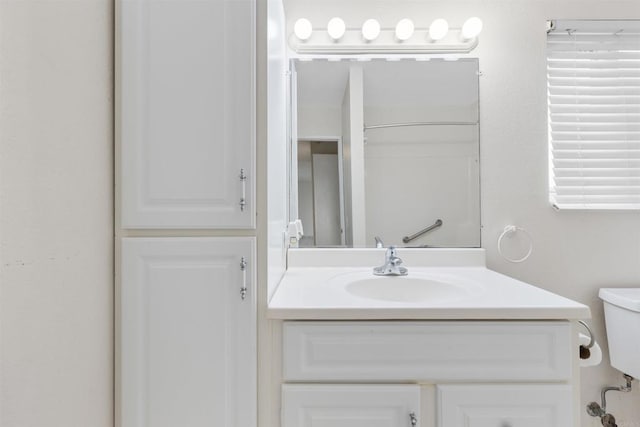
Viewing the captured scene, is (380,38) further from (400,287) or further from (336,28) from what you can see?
(400,287)

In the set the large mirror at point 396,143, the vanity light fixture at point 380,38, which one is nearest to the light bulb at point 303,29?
the vanity light fixture at point 380,38

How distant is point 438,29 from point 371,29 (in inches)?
11.1

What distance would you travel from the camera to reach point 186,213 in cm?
87

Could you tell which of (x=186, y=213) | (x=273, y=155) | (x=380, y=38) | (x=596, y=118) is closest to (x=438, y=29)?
(x=380, y=38)

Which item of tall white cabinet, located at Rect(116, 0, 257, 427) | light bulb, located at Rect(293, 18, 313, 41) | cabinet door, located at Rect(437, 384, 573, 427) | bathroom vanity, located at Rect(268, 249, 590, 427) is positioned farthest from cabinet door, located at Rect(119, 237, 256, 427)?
light bulb, located at Rect(293, 18, 313, 41)

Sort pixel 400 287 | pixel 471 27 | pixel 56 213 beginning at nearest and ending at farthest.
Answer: pixel 56 213
pixel 400 287
pixel 471 27

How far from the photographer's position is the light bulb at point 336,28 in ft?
4.50

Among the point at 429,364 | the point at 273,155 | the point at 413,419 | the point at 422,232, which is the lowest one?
the point at 413,419

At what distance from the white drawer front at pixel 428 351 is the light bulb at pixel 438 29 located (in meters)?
1.16

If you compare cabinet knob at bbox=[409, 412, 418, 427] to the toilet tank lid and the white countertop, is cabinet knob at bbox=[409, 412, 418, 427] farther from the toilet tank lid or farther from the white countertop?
the toilet tank lid

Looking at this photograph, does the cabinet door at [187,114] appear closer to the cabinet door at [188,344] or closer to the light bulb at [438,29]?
the cabinet door at [188,344]

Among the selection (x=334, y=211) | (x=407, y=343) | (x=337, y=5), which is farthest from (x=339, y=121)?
(x=407, y=343)

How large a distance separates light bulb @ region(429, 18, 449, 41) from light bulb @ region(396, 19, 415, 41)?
0.09 m

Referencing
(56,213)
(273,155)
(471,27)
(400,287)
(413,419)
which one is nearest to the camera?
(56,213)
